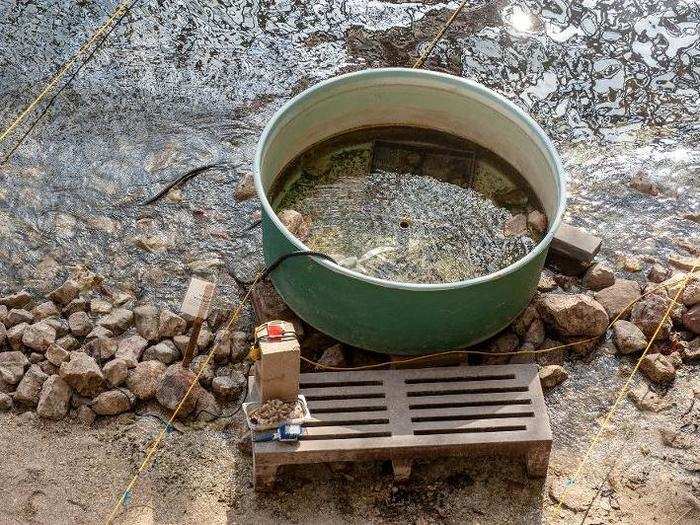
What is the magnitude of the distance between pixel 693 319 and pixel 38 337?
126 inches

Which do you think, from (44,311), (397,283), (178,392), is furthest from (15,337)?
(397,283)

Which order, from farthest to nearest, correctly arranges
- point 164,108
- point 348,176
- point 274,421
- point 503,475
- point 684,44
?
point 684,44 < point 164,108 < point 348,176 < point 503,475 < point 274,421

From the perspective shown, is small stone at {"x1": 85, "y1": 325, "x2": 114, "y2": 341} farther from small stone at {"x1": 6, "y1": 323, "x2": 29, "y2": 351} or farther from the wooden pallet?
the wooden pallet

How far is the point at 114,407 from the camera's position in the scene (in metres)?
3.90

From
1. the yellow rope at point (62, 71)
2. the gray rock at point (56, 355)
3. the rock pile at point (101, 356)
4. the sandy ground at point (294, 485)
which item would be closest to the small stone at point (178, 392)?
the rock pile at point (101, 356)

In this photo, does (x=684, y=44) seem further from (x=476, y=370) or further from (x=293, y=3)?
(x=476, y=370)

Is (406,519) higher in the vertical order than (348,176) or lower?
lower

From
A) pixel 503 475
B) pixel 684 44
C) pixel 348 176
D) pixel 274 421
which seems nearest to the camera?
pixel 274 421

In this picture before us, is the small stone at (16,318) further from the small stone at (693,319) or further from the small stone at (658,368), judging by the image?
the small stone at (693,319)

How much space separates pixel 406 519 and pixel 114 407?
141 cm

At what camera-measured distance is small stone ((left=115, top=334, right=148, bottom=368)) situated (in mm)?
4023

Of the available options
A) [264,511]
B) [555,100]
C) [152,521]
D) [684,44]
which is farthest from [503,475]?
[684,44]

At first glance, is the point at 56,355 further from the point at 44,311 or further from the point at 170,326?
the point at 170,326

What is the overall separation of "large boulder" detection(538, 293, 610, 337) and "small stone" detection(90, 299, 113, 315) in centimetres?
217
